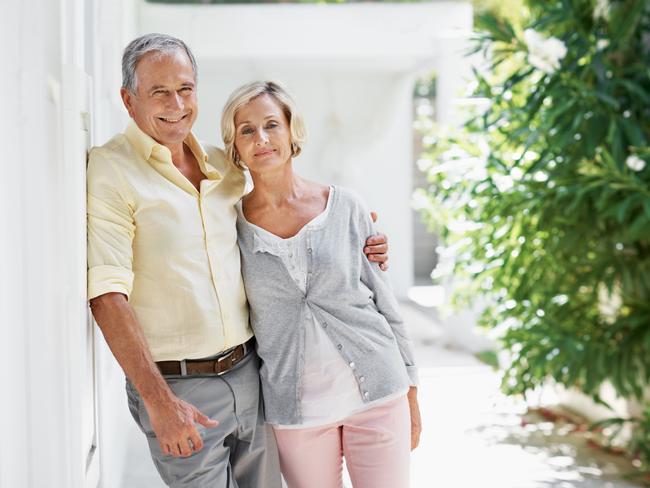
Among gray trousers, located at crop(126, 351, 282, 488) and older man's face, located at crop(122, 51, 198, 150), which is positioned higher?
older man's face, located at crop(122, 51, 198, 150)

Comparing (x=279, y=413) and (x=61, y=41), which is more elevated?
(x=61, y=41)

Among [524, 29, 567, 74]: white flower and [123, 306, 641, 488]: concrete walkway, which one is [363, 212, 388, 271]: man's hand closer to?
[123, 306, 641, 488]: concrete walkway

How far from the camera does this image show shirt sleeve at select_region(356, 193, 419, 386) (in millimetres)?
2299

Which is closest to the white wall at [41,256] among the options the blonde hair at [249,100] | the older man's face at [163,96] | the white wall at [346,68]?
the older man's face at [163,96]

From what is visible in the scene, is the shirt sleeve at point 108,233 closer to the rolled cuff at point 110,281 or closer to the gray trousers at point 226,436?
the rolled cuff at point 110,281

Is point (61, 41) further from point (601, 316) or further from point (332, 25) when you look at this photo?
point (332, 25)

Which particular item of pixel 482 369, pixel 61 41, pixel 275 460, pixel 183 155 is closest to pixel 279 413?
pixel 275 460

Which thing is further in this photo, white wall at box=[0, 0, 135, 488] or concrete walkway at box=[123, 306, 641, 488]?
concrete walkway at box=[123, 306, 641, 488]

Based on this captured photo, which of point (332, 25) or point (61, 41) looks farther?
point (332, 25)

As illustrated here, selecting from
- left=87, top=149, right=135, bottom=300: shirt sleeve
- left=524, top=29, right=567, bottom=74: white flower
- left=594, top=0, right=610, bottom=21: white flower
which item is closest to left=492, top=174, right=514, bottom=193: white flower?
left=524, top=29, right=567, bottom=74: white flower

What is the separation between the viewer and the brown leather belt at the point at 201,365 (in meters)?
2.03

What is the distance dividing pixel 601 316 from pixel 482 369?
245 cm

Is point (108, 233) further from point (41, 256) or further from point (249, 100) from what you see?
point (249, 100)

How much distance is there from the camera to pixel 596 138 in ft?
13.4
